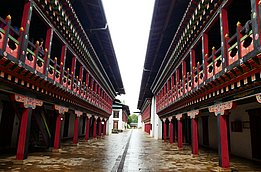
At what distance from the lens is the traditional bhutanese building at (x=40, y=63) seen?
274 inches

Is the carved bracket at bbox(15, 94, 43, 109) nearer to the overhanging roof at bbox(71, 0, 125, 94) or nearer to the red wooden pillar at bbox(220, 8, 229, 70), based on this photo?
the overhanging roof at bbox(71, 0, 125, 94)

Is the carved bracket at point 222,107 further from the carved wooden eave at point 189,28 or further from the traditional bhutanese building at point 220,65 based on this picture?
the carved wooden eave at point 189,28

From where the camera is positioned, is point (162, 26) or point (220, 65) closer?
point (220, 65)

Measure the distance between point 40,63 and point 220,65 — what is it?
7.13 meters

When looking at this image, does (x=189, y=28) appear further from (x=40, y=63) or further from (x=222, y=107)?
(x=40, y=63)

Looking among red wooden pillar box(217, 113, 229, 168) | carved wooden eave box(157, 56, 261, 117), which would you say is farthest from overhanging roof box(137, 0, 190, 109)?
red wooden pillar box(217, 113, 229, 168)

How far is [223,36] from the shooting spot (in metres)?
6.96

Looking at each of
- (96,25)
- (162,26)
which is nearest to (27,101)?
(96,25)

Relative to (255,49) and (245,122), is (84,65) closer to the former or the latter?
(245,122)

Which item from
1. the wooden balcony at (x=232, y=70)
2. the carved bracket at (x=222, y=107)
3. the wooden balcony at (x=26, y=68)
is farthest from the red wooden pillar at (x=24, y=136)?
the carved bracket at (x=222, y=107)

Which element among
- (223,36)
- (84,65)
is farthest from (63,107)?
(223,36)

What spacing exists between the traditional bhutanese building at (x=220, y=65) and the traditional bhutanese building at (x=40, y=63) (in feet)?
14.1

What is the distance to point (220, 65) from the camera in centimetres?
715

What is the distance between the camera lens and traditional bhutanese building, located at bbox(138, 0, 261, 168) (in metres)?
5.70
